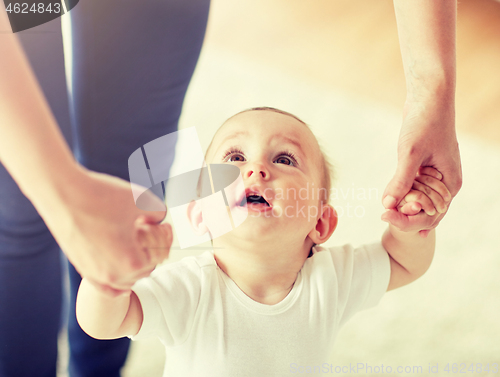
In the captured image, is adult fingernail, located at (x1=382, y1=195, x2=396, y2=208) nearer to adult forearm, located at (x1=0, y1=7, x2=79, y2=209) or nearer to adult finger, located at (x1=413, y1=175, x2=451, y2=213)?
adult finger, located at (x1=413, y1=175, x2=451, y2=213)

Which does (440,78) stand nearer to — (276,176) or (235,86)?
(276,176)

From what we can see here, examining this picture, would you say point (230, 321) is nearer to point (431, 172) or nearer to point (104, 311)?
point (104, 311)

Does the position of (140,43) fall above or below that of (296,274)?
above

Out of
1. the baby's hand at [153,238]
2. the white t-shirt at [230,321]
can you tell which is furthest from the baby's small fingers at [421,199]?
the baby's hand at [153,238]

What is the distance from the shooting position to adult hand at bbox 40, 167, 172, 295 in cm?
20

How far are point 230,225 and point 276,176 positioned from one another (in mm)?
62

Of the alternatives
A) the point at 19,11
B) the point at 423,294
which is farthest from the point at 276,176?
the point at 423,294

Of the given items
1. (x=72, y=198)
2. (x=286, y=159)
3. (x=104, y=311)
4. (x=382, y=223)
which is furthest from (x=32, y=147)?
(x=382, y=223)

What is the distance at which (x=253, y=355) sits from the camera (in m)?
0.38

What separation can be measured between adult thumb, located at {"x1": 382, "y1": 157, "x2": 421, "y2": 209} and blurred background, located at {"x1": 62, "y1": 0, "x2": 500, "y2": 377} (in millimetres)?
241

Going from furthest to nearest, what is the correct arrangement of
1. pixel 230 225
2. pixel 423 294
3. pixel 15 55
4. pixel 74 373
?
pixel 423 294 → pixel 74 373 → pixel 230 225 → pixel 15 55

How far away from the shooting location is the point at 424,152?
0.37m

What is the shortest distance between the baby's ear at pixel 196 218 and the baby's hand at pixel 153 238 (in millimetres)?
161

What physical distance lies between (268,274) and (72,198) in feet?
0.80
